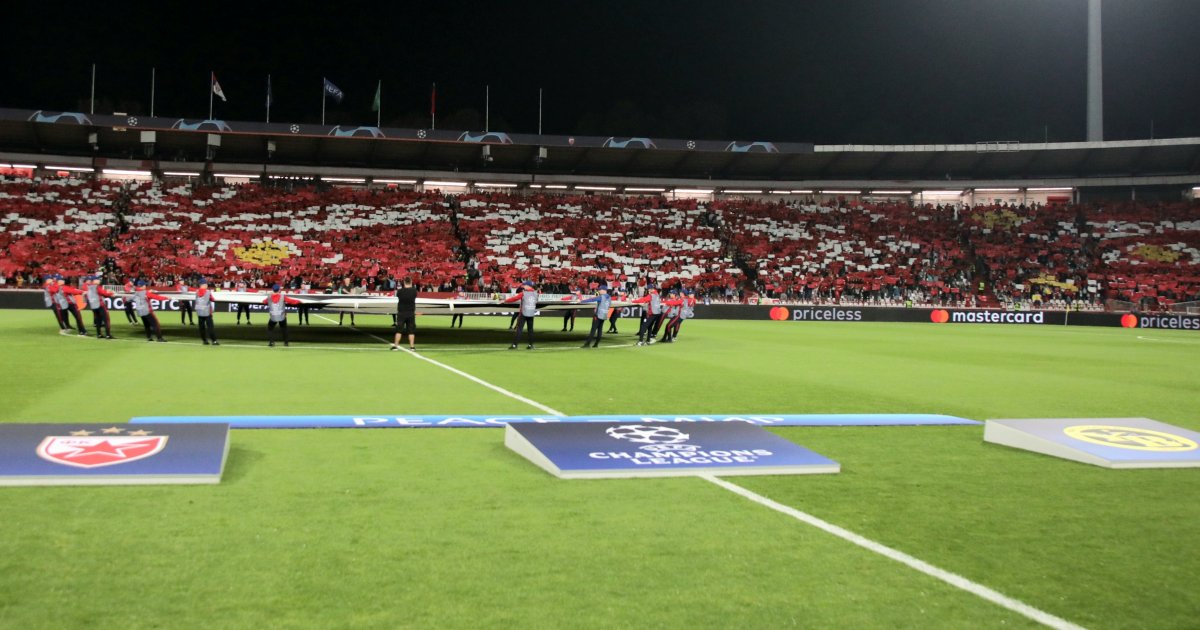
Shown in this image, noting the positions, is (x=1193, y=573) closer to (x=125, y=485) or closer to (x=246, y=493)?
(x=246, y=493)

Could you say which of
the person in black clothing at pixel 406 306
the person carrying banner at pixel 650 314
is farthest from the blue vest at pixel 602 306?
the person in black clothing at pixel 406 306

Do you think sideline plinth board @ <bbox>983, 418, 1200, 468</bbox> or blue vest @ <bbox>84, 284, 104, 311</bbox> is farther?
blue vest @ <bbox>84, 284, 104, 311</bbox>

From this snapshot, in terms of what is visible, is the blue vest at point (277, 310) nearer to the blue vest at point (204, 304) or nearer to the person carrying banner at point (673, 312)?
the blue vest at point (204, 304)

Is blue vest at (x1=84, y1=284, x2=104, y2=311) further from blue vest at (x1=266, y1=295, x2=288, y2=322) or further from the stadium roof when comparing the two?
the stadium roof

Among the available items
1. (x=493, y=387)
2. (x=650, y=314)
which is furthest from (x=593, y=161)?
(x=493, y=387)

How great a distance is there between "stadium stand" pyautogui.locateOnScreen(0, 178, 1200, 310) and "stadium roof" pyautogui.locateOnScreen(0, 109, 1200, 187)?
2416 mm

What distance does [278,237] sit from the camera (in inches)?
1957

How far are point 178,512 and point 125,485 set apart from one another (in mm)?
1004

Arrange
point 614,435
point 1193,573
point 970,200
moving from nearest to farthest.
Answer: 1. point 1193,573
2. point 614,435
3. point 970,200

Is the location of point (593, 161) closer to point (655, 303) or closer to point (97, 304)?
point (655, 303)

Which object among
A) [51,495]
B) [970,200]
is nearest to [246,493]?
[51,495]

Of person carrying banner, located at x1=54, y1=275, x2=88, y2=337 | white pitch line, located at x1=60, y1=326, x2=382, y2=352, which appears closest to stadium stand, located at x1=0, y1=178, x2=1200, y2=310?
person carrying banner, located at x1=54, y1=275, x2=88, y2=337

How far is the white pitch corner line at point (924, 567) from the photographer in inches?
168

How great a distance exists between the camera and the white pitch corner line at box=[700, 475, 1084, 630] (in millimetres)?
4273
